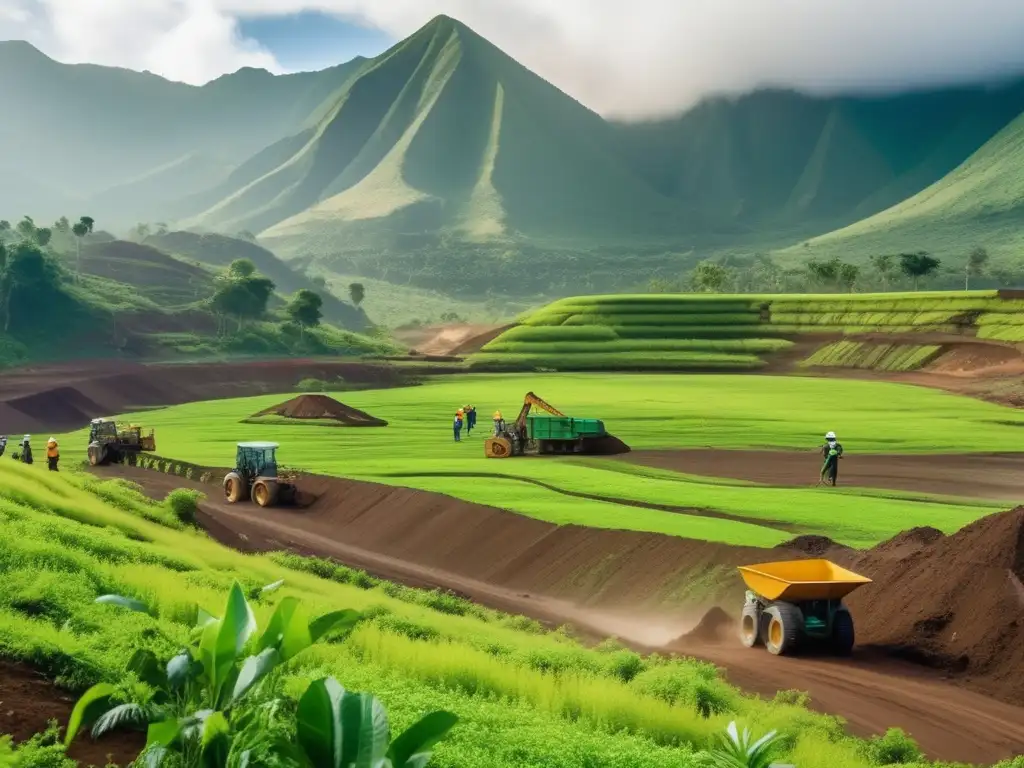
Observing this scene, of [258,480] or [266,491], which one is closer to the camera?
[266,491]

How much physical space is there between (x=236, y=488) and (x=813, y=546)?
96.6ft

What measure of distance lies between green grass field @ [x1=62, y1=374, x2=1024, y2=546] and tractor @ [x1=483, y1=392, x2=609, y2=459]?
57.9 inches

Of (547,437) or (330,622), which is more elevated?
(330,622)

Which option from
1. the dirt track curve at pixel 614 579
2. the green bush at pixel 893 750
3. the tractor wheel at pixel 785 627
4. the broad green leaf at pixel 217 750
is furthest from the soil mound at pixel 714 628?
the broad green leaf at pixel 217 750

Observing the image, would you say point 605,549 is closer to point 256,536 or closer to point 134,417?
point 256,536

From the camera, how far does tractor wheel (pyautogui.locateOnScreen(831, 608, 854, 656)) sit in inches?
986

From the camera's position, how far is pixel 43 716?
11125mm

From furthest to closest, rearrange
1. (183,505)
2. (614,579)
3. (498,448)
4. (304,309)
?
(304,309), (498,448), (183,505), (614,579)

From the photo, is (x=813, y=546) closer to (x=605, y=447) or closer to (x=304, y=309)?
(x=605, y=447)

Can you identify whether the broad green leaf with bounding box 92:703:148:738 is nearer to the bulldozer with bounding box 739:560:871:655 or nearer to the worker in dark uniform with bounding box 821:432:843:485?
the bulldozer with bounding box 739:560:871:655

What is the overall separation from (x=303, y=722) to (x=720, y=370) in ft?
445

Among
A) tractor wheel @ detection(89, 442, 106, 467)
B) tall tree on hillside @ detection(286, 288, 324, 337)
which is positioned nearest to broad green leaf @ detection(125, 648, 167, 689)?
tractor wheel @ detection(89, 442, 106, 467)

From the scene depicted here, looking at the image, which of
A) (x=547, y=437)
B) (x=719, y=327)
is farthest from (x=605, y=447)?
(x=719, y=327)

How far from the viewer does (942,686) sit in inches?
908
